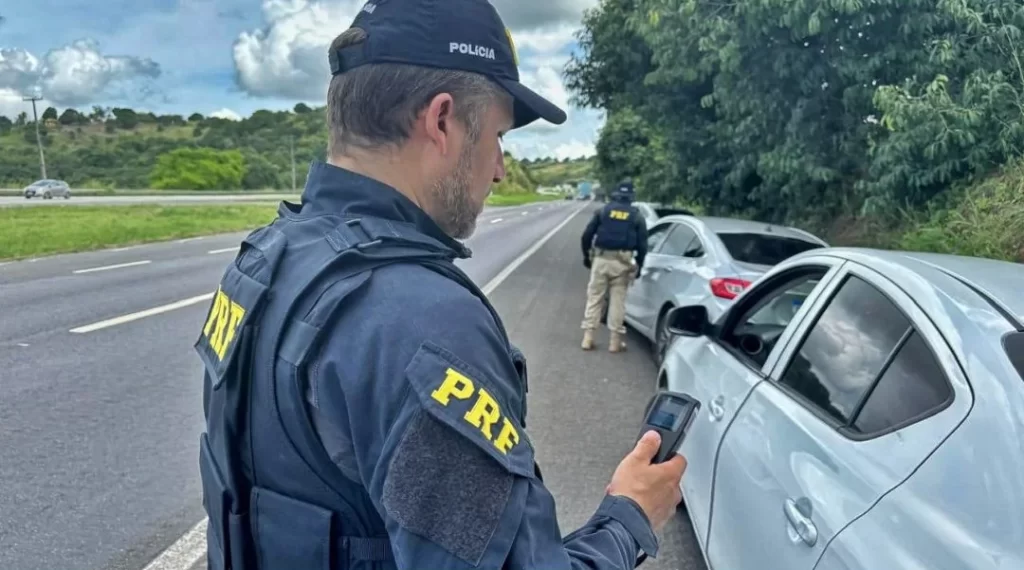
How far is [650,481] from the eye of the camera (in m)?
1.34

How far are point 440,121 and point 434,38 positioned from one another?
0.42 feet

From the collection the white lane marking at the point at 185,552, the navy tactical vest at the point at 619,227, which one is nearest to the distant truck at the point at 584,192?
the navy tactical vest at the point at 619,227

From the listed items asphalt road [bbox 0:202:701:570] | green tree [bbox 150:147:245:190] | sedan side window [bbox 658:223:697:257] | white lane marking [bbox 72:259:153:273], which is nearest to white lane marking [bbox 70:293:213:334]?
asphalt road [bbox 0:202:701:570]

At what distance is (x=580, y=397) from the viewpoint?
19.5 ft

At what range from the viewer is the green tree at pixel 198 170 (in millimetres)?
72500

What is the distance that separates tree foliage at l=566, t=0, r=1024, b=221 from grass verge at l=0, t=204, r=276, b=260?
12035 millimetres

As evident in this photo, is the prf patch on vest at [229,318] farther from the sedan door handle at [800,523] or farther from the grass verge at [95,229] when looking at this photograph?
the grass verge at [95,229]

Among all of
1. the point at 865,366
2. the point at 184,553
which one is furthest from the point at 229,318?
the point at 184,553

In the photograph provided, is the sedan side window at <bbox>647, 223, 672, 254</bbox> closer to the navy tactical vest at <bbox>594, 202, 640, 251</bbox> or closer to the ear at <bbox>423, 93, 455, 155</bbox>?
the navy tactical vest at <bbox>594, 202, 640, 251</bbox>

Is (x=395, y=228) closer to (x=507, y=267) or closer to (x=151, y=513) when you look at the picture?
(x=151, y=513)

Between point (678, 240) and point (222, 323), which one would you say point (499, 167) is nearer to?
point (222, 323)

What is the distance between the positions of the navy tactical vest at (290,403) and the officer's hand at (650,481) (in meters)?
0.32

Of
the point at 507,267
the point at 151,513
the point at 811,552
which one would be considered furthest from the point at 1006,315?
the point at 507,267

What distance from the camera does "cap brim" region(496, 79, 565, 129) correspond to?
1283mm
